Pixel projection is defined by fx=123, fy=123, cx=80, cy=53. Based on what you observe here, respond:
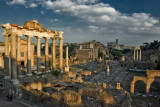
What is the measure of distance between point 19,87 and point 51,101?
5.05m

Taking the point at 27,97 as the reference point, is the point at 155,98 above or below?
below

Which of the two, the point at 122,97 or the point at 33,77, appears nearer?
the point at 122,97

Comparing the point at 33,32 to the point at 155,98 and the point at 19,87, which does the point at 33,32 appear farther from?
the point at 155,98

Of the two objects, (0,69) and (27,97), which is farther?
(0,69)

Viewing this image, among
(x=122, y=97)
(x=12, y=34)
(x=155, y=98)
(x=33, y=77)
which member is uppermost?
(x=12, y=34)

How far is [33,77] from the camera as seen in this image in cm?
1517

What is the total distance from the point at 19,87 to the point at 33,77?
326cm

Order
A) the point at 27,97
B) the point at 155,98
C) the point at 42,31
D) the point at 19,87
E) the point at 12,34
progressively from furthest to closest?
the point at 155,98 < the point at 42,31 < the point at 12,34 < the point at 19,87 < the point at 27,97

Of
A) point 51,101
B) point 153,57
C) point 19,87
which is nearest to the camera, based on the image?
point 51,101

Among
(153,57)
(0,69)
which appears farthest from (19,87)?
(153,57)

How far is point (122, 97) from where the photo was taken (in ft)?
36.1

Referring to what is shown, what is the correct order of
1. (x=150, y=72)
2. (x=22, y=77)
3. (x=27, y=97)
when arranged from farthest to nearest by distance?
(x=150, y=72), (x=22, y=77), (x=27, y=97)

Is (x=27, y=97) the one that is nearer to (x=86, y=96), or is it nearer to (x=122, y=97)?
(x=86, y=96)

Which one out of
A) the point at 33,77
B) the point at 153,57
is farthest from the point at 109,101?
the point at 153,57
